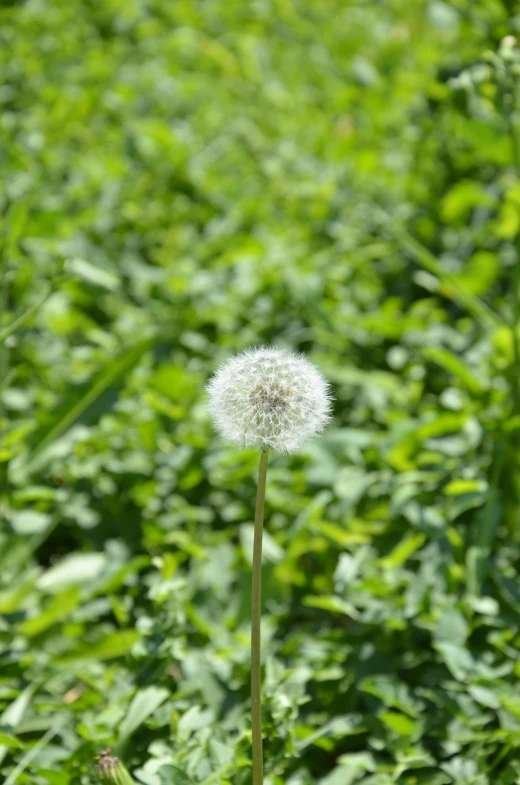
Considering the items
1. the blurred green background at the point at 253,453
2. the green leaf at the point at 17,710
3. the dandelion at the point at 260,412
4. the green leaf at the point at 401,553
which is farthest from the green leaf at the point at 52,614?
the dandelion at the point at 260,412

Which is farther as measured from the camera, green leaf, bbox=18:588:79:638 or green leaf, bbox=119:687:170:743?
green leaf, bbox=18:588:79:638

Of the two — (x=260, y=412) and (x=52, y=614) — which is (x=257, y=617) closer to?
(x=260, y=412)

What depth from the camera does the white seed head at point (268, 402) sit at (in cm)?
146

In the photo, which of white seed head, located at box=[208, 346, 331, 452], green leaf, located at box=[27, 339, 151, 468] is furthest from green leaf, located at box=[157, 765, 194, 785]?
green leaf, located at box=[27, 339, 151, 468]

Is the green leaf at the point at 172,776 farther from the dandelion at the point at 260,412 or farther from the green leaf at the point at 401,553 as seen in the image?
the green leaf at the point at 401,553

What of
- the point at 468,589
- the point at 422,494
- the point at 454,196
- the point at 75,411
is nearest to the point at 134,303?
the point at 75,411

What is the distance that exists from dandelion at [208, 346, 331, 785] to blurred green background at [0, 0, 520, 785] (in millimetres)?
331

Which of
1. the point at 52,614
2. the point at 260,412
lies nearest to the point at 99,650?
the point at 52,614

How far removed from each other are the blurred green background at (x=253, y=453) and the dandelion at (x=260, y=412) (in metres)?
0.33

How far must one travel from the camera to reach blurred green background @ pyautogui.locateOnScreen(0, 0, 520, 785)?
6.37ft

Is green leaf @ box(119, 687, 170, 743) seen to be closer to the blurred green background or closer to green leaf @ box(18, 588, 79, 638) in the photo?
the blurred green background

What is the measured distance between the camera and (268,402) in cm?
147

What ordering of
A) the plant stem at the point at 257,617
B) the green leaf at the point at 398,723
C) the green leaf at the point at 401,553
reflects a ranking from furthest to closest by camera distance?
1. the green leaf at the point at 401,553
2. the green leaf at the point at 398,723
3. the plant stem at the point at 257,617

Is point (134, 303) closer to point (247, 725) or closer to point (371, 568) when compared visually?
point (371, 568)
